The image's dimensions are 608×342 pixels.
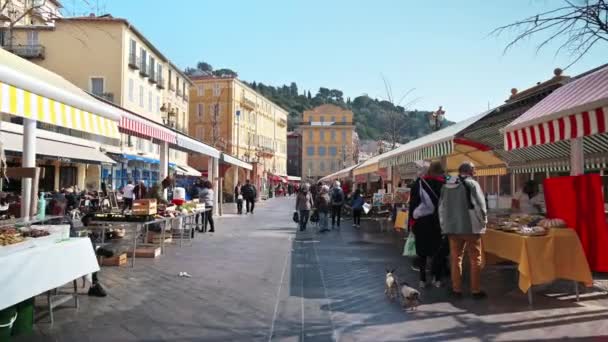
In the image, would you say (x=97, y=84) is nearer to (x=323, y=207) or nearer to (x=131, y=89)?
(x=131, y=89)

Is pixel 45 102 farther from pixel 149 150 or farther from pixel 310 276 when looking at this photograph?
pixel 149 150

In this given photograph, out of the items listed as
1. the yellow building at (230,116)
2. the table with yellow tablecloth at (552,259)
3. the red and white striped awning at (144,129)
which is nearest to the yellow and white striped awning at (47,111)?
the red and white striped awning at (144,129)

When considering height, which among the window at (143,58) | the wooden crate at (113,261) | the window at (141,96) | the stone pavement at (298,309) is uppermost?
the window at (143,58)

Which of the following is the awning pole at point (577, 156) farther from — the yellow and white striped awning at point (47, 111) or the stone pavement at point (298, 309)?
the yellow and white striped awning at point (47, 111)

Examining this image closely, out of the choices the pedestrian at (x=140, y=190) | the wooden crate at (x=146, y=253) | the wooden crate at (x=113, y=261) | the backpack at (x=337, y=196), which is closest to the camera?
the wooden crate at (x=113, y=261)

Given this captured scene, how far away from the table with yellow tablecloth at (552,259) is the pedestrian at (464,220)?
52 centimetres

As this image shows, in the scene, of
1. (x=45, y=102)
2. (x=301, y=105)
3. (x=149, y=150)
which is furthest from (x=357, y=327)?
(x=301, y=105)

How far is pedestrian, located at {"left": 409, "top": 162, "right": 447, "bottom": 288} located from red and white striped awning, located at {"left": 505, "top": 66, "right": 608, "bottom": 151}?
1310 millimetres

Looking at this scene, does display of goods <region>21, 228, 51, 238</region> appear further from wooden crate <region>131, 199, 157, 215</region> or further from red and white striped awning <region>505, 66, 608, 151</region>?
red and white striped awning <region>505, 66, 608, 151</region>

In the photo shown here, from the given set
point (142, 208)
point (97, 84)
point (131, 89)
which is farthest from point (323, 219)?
point (97, 84)

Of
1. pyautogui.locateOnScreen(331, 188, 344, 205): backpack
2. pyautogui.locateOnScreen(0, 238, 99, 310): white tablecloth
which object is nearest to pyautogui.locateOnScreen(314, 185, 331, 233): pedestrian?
pyautogui.locateOnScreen(331, 188, 344, 205): backpack

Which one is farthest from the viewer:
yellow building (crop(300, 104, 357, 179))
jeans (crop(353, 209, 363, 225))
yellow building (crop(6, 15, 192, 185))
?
yellow building (crop(300, 104, 357, 179))

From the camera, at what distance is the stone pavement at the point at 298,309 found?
5148 millimetres

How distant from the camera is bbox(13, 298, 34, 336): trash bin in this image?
15.9 ft
